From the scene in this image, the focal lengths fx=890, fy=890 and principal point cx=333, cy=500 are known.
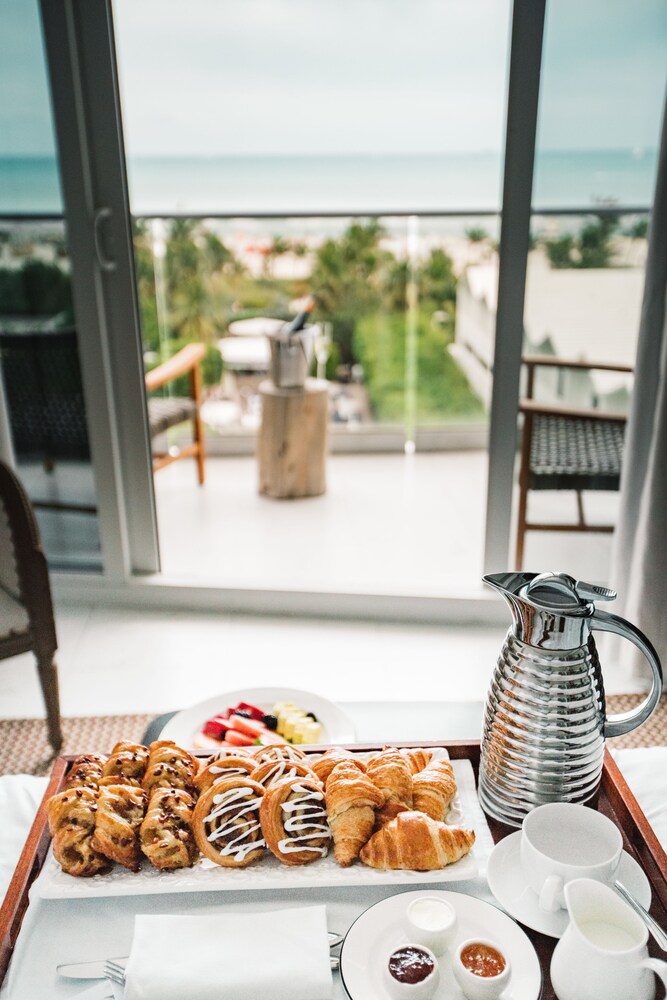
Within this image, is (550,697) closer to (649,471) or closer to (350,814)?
(350,814)

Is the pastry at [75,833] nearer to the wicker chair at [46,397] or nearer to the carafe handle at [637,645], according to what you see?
the carafe handle at [637,645]

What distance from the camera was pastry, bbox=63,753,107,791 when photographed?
1100mm

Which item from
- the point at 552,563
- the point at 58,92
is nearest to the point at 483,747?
the point at 552,563

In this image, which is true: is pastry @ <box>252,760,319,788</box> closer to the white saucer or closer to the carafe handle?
the white saucer

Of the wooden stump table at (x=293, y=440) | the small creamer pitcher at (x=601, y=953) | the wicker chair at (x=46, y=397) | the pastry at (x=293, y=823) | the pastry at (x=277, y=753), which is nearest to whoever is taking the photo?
the small creamer pitcher at (x=601, y=953)

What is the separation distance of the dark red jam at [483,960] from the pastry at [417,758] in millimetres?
266

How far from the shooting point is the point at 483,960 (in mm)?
883

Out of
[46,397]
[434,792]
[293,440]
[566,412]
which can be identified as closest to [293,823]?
[434,792]

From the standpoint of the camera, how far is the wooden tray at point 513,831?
971mm

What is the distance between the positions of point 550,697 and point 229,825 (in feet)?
1.34

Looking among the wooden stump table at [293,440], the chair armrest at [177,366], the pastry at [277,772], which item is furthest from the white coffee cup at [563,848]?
the wooden stump table at [293,440]

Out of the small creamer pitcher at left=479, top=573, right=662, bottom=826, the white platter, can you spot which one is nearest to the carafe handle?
the small creamer pitcher at left=479, top=573, right=662, bottom=826

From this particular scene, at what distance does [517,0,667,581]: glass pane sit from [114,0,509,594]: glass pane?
741 mm

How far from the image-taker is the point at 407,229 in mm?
3838
